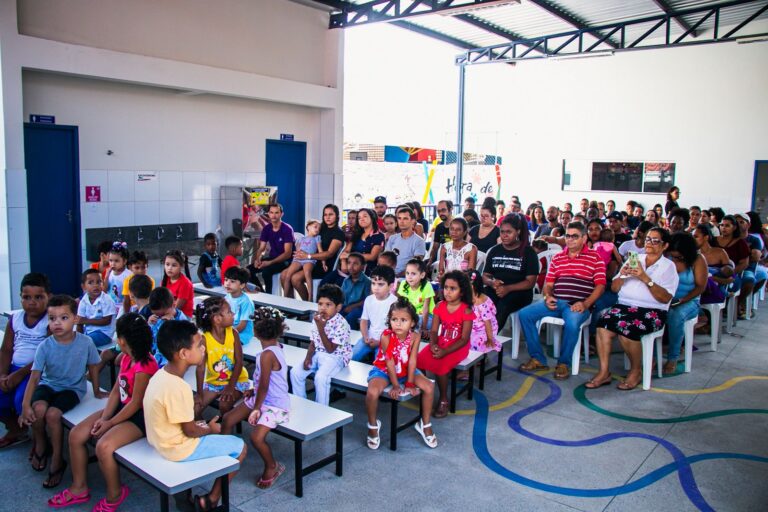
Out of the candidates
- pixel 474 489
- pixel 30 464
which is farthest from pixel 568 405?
pixel 30 464

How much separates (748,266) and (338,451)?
635 cm

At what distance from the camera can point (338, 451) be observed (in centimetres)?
360

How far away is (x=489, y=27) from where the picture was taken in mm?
12375

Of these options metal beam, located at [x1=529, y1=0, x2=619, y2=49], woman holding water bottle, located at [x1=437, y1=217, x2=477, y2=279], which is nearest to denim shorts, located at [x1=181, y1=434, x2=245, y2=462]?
woman holding water bottle, located at [x1=437, y1=217, x2=477, y2=279]

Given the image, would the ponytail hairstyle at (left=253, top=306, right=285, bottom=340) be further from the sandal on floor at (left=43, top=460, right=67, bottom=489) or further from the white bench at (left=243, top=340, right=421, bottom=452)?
the sandal on floor at (left=43, top=460, right=67, bottom=489)

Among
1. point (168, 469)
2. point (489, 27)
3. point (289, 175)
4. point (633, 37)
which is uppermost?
point (633, 37)

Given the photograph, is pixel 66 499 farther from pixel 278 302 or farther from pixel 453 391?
pixel 278 302

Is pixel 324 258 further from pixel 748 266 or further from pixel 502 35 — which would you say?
pixel 502 35

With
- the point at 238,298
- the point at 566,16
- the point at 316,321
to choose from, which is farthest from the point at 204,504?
the point at 566,16

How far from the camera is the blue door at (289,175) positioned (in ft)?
32.7

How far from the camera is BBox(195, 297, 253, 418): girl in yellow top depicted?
3725 millimetres

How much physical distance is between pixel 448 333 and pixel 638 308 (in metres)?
1.81

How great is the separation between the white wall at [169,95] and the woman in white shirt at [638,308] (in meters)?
5.82

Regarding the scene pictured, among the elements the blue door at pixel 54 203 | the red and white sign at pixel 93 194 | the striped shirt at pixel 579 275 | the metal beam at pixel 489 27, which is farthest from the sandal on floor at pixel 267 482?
the metal beam at pixel 489 27
